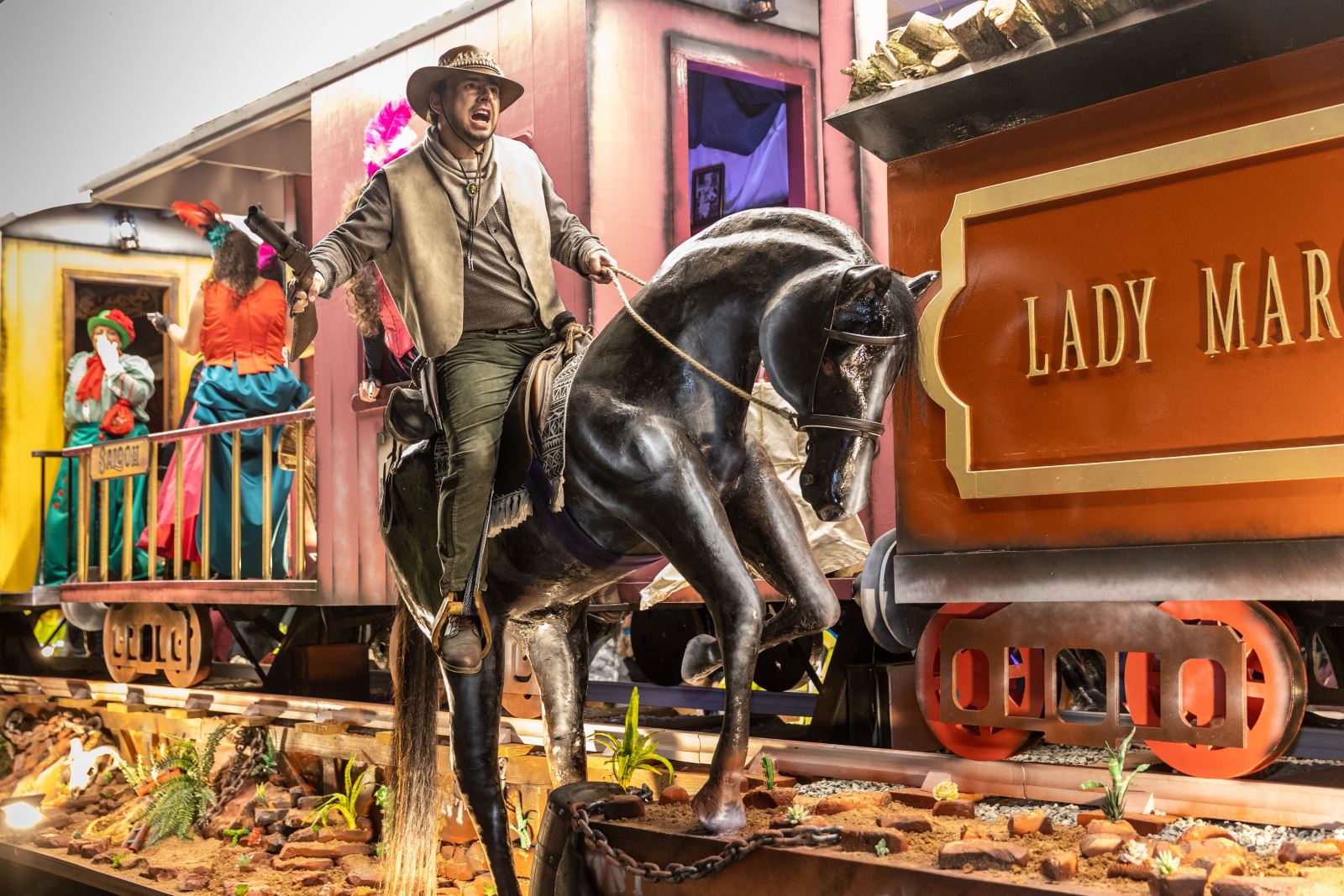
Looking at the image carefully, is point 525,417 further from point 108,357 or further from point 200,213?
point 108,357

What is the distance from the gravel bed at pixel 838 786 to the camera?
3.29 metres

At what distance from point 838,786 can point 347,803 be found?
209 centimetres

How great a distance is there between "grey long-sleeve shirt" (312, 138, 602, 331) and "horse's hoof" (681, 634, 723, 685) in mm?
887

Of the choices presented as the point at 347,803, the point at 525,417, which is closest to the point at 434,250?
the point at 525,417

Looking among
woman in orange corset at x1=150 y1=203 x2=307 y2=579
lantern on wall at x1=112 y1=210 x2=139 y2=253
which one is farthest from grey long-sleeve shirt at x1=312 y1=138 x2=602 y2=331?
lantern on wall at x1=112 y1=210 x2=139 y2=253

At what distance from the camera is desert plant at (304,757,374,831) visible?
182 inches

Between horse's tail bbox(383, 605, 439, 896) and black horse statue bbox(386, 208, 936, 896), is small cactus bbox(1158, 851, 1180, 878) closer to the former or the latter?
black horse statue bbox(386, 208, 936, 896)

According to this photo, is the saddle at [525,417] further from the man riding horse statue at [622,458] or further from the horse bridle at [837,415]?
the horse bridle at [837,415]

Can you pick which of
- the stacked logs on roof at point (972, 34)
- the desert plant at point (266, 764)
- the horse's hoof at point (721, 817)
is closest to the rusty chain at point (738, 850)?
the horse's hoof at point (721, 817)

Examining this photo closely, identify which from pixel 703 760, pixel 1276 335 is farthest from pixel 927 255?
pixel 703 760

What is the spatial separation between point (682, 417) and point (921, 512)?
0.84m

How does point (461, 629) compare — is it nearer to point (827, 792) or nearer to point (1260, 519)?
point (827, 792)

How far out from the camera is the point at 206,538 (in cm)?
636

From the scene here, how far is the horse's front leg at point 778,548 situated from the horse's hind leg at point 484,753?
0.68m
